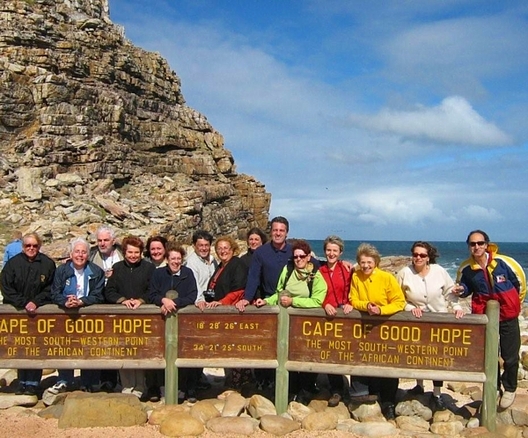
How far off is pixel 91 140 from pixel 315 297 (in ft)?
108

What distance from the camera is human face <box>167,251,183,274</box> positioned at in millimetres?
7438

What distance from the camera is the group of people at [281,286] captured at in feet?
22.9

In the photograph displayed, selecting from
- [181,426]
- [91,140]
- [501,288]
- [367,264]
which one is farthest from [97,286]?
[91,140]

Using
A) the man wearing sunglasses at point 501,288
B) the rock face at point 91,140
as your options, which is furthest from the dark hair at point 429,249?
the rock face at point 91,140

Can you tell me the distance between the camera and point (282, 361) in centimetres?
712

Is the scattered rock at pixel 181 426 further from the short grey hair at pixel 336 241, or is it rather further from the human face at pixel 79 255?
the short grey hair at pixel 336 241

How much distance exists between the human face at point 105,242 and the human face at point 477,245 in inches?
209

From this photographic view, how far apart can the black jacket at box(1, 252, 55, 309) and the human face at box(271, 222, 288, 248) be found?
3193 millimetres

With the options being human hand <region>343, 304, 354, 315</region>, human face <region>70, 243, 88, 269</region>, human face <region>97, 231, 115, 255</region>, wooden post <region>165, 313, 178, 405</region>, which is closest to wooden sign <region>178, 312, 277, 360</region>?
wooden post <region>165, 313, 178, 405</region>

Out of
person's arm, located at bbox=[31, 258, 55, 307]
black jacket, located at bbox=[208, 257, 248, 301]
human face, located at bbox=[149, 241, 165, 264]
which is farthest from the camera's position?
human face, located at bbox=[149, 241, 165, 264]

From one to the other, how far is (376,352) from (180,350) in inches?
103

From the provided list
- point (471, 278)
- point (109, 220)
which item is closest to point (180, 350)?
point (471, 278)

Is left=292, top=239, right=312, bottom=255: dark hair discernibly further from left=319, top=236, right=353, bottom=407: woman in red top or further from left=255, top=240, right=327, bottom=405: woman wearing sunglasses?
left=319, top=236, right=353, bottom=407: woman in red top

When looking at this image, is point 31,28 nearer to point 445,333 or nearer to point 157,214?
point 157,214
